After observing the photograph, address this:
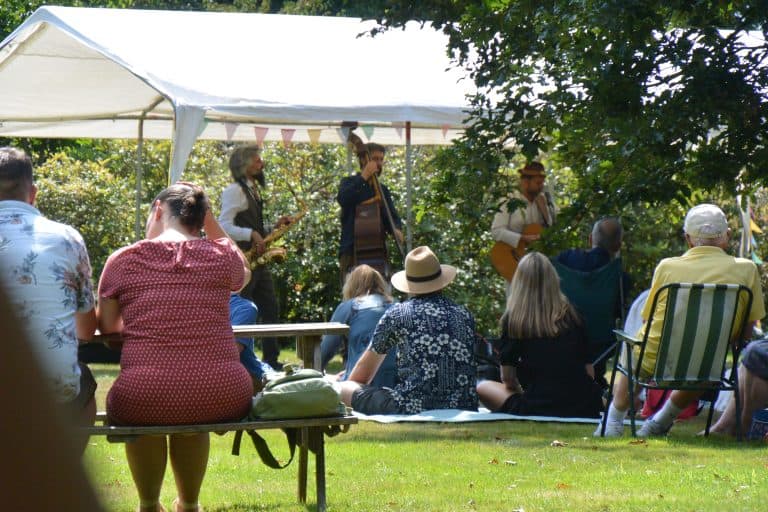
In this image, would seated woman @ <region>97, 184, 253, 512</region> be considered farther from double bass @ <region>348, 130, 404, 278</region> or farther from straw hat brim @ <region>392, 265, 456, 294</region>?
double bass @ <region>348, 130, 404, 278</region>

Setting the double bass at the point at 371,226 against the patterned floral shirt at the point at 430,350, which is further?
the double bass at the point at 371,226

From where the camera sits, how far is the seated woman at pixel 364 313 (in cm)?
767

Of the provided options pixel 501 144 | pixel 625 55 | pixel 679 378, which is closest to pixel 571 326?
pixel 679 378

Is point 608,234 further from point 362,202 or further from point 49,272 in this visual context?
point 49,272

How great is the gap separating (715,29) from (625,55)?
53 centimetres

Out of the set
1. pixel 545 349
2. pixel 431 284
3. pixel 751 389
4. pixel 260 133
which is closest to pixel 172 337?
pixel 431 284

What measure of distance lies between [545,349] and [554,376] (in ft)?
0.80

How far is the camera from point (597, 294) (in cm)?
870

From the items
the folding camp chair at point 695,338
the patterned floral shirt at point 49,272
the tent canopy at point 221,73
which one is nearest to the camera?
the patterned floral shirt at point 49,272

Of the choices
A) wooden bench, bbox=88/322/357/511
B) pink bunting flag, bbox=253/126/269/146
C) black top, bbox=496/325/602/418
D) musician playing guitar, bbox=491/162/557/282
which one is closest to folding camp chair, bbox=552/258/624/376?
black top, bbox=496/325/602/418

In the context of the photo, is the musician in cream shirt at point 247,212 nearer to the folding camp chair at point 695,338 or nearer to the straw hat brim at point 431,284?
the straw hat brim at point 431,284

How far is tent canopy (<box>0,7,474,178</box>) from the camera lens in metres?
9.43

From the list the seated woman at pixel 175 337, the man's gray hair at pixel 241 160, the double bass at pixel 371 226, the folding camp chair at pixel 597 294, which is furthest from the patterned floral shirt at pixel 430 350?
the man's gray hair at pixel 241 160

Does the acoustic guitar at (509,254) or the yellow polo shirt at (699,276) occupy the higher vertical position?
the yellow polo shirt at (699,276)
